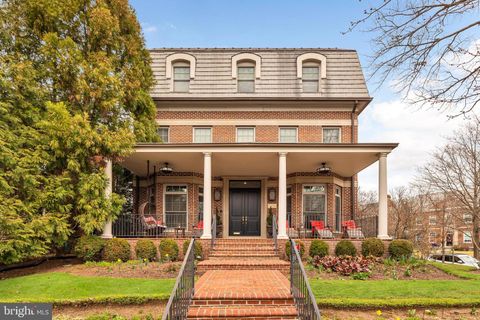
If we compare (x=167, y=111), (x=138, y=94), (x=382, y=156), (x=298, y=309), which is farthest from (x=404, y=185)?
(x=298, y=309)

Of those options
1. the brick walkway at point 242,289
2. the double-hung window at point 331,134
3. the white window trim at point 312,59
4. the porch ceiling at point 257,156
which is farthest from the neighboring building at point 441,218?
the brick walkway at point 242,289

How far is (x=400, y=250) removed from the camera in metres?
11.0

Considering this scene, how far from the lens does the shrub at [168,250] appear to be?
36.4 feet

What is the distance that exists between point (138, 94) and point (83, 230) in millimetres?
5446

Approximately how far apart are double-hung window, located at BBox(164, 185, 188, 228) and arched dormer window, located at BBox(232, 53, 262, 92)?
5525 mm

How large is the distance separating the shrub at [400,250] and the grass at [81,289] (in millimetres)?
7342

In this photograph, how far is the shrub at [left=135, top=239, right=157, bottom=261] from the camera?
1109 cm

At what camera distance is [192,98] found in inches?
598

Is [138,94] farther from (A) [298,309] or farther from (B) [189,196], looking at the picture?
(A) [298,309]

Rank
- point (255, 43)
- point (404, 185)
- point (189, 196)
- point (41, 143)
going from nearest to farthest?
1. point (41, 143)
2. point (189, 196)
3. point (255, 43)
4. point (404, 185)

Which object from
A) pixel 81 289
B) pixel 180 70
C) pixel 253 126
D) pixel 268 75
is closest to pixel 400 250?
pixel 253 126

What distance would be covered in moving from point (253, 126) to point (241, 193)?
3.20 meters

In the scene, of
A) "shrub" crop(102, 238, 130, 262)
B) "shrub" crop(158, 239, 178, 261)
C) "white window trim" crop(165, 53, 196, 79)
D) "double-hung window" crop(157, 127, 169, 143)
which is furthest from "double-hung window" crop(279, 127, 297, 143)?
"shrub" crop(102, 238, 130, 262)

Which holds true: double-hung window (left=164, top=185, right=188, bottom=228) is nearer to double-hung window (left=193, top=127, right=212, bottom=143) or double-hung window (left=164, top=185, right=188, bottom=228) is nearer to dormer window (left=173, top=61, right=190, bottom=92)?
double-hung window (left=193, top=127, right=212, bottom=143)
